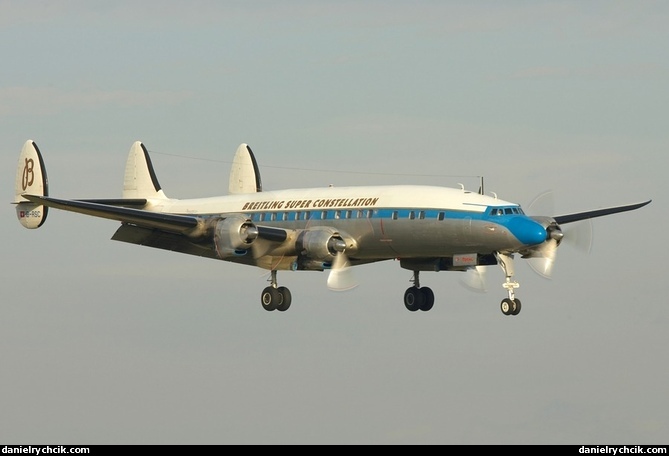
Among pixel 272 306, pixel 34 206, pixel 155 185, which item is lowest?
pixel 272 306

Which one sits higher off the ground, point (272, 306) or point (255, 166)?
point (255, 166)

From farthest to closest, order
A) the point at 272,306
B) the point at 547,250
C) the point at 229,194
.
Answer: the point at 229,194 → the point at 272,306 → the point at 547,250

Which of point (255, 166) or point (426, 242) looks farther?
point (255, 166)

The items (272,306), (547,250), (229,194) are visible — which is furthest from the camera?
(229,194)

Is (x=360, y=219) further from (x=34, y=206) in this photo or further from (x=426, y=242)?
(x=34, y=206)

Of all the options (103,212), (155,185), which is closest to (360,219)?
(103,212)

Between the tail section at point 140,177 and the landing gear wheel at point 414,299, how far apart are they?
36.5 feet

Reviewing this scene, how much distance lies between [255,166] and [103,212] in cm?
942

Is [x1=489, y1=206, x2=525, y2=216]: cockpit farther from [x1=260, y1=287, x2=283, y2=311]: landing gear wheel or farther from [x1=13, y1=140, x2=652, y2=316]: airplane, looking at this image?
[x1=260, y1=287, x2=283, y2=311]: landing gear wheel

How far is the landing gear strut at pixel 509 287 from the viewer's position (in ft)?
144

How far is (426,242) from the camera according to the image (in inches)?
1773

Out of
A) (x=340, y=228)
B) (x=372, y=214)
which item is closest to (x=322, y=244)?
(x=340, y=228)

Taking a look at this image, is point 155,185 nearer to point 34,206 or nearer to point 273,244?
point 34,206

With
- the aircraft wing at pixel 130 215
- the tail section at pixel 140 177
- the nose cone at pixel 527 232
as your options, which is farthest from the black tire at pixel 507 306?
the tail section at pixel 140 177
